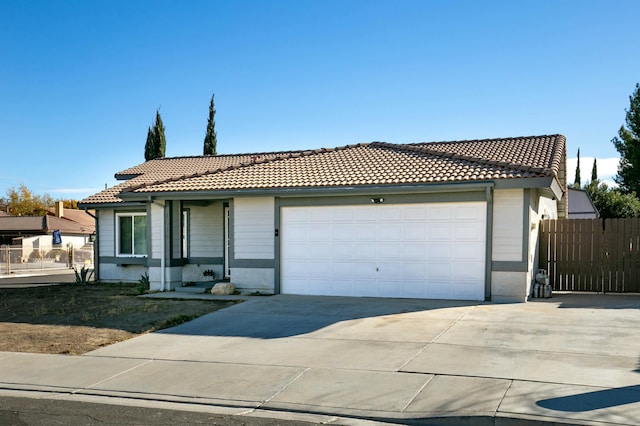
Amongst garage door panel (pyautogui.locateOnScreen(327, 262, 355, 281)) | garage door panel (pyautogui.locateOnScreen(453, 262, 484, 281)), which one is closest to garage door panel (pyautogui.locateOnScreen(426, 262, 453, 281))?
garage door panel (pyautogui.locateOnScreen(453, 262, 484, 281))

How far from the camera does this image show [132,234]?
23.2 m

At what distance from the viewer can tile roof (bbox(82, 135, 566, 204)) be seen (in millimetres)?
15461

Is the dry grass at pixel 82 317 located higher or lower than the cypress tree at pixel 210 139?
lower

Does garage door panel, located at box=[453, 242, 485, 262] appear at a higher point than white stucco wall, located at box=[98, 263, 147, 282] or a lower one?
higher

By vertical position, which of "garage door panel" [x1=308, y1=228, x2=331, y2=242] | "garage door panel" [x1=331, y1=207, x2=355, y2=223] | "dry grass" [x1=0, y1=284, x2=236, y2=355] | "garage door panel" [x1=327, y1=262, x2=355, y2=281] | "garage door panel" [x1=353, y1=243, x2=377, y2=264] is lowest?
"dry grass" [x1=0, y1=284, x2=236, y2=355]

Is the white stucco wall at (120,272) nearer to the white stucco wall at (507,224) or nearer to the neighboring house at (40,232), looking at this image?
the white stucco wall at (507,224)

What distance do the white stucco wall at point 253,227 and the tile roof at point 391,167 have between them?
2.00ft

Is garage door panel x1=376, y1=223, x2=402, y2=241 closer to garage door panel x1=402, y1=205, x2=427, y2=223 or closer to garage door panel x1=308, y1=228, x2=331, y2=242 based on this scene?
garage door panel x1=402, y1=205, x2=427, y2=223

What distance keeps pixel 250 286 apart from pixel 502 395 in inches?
428

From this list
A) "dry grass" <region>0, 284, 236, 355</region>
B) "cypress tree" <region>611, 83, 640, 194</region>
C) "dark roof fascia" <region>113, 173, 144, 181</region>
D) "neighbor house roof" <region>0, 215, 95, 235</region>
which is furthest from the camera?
"neighbor house roof" <region>0, 215, 95, 235</region>

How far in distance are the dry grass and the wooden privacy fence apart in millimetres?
9417

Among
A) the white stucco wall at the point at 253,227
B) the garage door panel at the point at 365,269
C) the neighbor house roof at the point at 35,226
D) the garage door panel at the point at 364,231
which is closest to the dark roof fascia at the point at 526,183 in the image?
the garage door panel at the point at 364,231

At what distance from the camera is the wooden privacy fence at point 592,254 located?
16609 millimetres

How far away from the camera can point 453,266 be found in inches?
599
